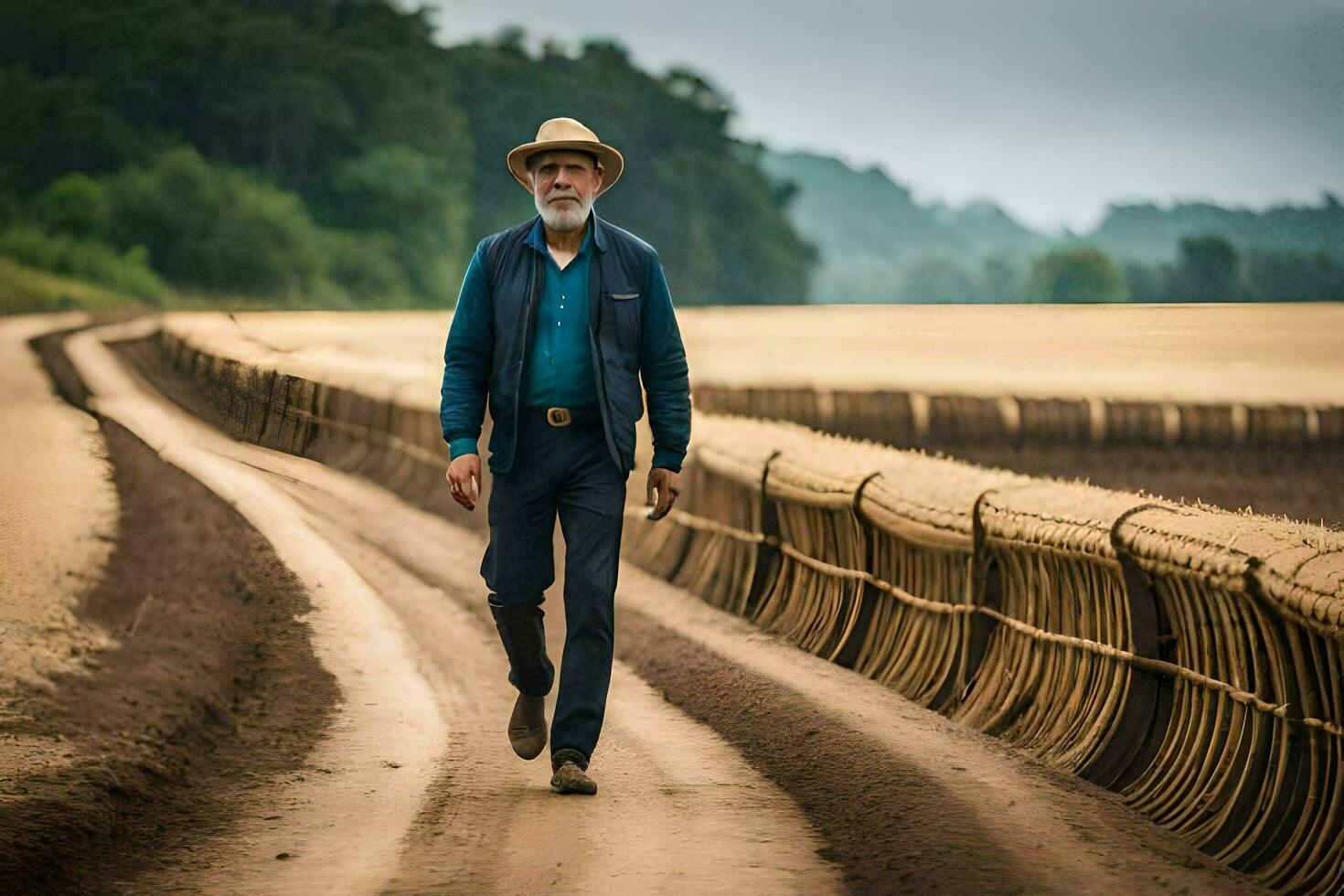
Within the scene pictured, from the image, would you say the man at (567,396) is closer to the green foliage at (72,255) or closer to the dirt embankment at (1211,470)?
the dirt embankment at (1211,470)

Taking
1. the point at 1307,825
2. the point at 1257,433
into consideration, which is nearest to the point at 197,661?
the point at 1307,825

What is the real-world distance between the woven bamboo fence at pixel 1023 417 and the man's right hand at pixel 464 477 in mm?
9396

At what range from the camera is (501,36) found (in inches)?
2916

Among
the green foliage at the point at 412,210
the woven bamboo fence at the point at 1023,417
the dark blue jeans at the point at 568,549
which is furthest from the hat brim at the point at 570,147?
the green foliage at the point at 412,210

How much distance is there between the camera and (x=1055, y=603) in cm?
668

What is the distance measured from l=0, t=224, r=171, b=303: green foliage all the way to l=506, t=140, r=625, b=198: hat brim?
1242 inches

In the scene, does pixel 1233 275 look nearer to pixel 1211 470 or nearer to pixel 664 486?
pixel 1211 470

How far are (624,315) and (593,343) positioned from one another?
0.13 m

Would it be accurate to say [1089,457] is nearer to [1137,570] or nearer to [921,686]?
[921,686]

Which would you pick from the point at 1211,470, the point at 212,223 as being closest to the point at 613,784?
the point at 1211,470

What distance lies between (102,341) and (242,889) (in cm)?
462

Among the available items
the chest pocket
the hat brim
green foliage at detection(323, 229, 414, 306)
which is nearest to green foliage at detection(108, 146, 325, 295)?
green foliage at detection(323, 229, 414, 306)

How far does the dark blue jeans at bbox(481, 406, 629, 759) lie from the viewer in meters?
5.60

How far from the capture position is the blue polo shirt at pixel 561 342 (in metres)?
5.55
